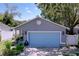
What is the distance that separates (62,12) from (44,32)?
31 cm

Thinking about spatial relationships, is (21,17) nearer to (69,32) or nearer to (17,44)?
(17,44)

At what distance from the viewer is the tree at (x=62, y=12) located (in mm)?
2504

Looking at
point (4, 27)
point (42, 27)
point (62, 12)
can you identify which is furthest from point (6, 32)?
point (62, 12)

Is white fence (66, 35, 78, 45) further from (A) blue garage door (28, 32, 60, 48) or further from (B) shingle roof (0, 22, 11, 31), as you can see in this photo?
(B) shingle roof (0, 22, 11, 31)

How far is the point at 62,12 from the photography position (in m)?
2.52

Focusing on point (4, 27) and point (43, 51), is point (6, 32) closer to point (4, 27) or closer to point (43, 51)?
point (4, 27)

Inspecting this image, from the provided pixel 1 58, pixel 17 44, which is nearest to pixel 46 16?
pixel 17 44

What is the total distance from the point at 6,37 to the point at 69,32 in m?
0.72

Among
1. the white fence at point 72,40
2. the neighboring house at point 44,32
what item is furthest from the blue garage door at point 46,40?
the white fence at point 72,40

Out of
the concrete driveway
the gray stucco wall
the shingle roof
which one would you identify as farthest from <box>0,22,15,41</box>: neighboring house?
the concrete driveway

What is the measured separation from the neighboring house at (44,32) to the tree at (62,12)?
61 millimetres

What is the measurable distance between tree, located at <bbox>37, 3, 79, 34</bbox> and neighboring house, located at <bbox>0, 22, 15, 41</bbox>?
0.41 m

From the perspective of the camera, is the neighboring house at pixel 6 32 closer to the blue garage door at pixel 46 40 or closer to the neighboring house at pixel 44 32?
the neighboring house at pixel 44 32

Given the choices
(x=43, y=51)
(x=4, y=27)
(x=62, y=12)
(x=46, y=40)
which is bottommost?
(x=43, y=51)
